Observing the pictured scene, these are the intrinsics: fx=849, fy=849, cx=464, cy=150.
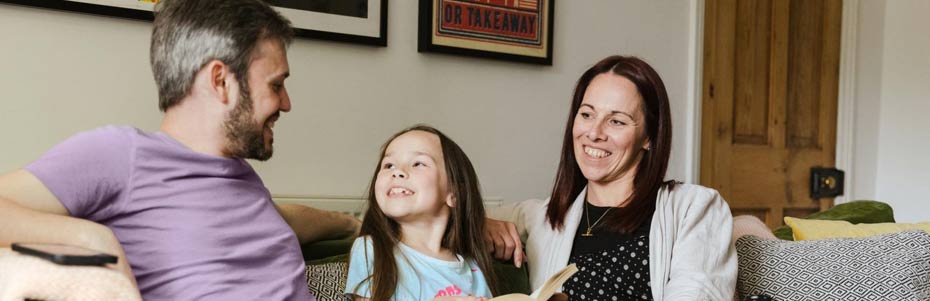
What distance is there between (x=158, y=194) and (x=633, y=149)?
1.08m

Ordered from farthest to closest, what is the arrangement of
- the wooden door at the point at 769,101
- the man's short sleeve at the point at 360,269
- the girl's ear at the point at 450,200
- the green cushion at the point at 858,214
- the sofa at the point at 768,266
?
the wooden door at the point at 769,101
the green cushion at the point at 858,214
the sofa at the point at 768,266
the girl's ear at the point at 450,200
the man's short sleeve at the point at 360,269

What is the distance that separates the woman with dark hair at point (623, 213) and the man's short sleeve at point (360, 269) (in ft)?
1.09

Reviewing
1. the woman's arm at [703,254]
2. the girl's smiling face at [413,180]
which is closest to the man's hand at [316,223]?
the girl's smiling face at [413,180]

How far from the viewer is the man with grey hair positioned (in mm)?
1238

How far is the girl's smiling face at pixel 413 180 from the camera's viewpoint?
172cm

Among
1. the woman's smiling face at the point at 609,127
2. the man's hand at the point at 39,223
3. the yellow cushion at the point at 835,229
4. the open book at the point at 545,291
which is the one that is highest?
the woman's smiling face at the point at 609,127

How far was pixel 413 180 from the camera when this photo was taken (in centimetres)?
172

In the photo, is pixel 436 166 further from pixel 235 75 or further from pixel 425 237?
pixel 235 75

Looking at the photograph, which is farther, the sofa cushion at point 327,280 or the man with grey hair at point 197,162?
the sofa cushion at point 327,280

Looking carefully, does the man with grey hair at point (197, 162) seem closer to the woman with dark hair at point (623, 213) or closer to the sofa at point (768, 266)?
the sofa at point (768, 266)

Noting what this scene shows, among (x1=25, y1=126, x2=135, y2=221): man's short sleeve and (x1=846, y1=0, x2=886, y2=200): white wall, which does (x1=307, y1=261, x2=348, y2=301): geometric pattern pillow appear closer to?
(x1=25, y1=126, x2=135, y2=221): man's short sleeve

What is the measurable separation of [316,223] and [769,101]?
8.44 feet

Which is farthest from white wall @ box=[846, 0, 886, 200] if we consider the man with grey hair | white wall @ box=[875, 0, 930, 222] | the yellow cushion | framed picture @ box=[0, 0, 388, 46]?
the man with grey hair

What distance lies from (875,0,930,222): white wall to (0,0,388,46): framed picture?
2704 millimetres
